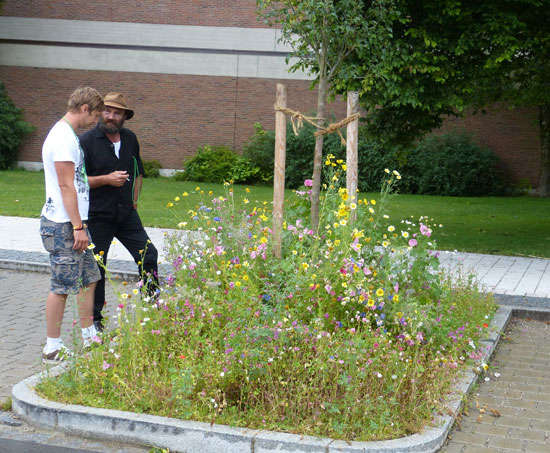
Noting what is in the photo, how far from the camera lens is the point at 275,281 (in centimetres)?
530

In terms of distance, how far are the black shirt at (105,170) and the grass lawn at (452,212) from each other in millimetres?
7052

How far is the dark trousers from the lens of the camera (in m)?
5.70

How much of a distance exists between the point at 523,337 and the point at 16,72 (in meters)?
26.4

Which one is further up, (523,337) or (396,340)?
(396,340)

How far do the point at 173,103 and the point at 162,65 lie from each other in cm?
151

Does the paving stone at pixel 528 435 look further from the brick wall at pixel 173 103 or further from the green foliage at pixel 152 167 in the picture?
the green foliage at pixel 152 167

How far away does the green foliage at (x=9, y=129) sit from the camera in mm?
27828

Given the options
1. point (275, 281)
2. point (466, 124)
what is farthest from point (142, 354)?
point (466, 124)

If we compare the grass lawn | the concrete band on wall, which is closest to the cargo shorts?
the grass lawn

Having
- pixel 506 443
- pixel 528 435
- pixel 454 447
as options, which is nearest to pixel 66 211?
pixel 454 447

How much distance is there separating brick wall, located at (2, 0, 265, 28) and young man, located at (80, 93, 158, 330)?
21957 mm

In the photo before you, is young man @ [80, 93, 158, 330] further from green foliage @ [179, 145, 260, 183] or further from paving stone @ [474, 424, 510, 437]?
green foliage @ [179, 145, 260, 183]

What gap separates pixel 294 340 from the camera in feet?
14.4

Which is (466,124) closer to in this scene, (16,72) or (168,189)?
(168,189)
